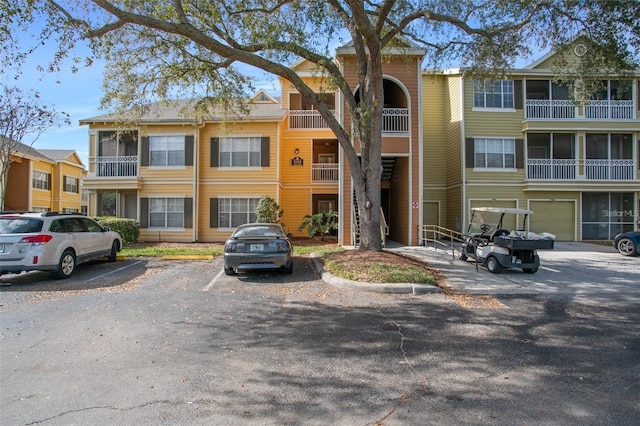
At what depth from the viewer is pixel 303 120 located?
21078 millimetres

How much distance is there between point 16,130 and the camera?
19.8 m

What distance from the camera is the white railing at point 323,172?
68.5 feet

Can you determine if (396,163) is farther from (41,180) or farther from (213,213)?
(41,180)

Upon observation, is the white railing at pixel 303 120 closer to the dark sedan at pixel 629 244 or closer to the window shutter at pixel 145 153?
the window shutter at pixel 145 153

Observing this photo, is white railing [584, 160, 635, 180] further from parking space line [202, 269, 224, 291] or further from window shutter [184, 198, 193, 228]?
window shutter [184, 198, 193, 228]

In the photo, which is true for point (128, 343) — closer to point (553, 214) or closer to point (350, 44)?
point (350, 44)

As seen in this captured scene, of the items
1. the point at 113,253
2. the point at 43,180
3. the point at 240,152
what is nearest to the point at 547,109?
the point at 240,152

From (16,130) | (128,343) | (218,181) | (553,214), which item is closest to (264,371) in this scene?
(128,343)

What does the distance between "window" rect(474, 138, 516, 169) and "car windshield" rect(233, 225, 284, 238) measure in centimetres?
1345

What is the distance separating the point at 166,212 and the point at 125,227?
2386 mm

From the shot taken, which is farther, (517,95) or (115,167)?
(517,95)

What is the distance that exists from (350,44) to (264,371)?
Result: 14453mm

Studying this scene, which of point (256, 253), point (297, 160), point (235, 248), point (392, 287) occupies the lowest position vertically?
point (392, 287)

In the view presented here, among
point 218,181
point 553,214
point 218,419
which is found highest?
point 218,181
